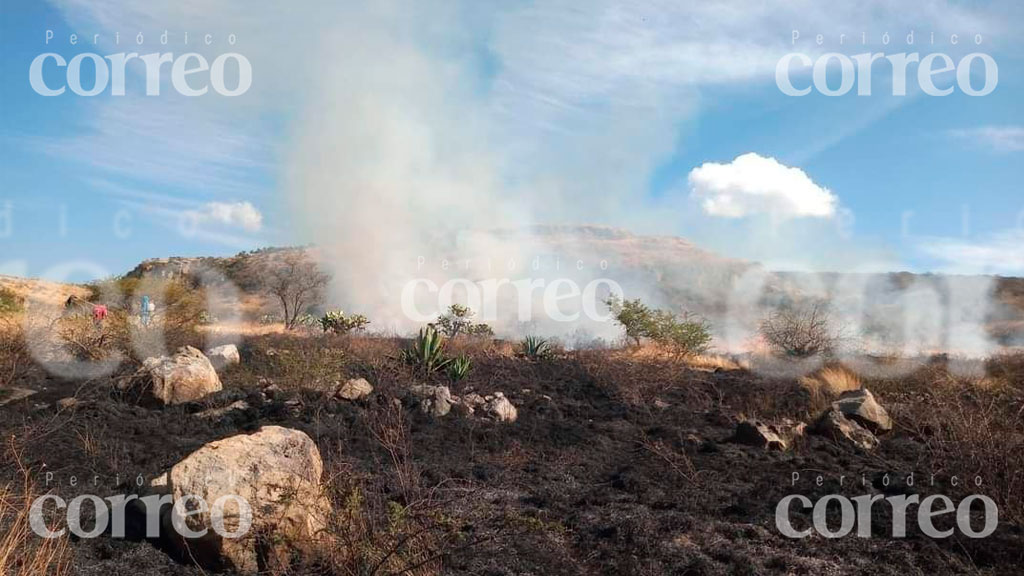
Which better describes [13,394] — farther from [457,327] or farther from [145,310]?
[457,327]

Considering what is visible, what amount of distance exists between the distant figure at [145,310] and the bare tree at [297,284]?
866 centimetres

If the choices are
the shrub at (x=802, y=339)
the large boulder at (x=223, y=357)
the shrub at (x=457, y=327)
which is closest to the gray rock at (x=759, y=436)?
the large boulder at (x=223, y=357)

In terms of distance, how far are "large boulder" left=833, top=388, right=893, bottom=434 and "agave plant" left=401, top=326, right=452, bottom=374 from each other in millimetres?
6048

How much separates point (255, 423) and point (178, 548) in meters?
3.63

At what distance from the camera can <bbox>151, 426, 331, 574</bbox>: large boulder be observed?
4.04 meters

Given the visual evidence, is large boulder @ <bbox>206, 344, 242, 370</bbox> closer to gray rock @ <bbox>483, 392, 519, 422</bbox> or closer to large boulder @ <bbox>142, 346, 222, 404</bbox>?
large boulder @ <bbox>142, 346, 222, 404</bbox>

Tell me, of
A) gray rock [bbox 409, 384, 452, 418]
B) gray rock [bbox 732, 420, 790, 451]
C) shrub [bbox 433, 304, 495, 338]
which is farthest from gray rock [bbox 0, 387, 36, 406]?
shrub [bbox 433, 304, 495, 338]

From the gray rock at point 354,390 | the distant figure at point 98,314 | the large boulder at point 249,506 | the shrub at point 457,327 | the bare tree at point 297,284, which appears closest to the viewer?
the large boulder at point 249,506

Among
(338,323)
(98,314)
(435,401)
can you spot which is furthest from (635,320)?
(98,314)

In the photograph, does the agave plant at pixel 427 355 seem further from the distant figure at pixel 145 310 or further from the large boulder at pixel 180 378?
the distant figure at pixel 145 310

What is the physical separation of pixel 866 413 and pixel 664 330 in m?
9.61

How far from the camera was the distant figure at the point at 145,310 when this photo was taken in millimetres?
12555

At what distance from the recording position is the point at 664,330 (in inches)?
688

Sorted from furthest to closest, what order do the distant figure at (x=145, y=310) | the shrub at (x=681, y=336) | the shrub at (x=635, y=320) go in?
the shrub at (x=635, y=320), the shrub at (x=681, y=336), the distant figure at (x=145, y=310)
